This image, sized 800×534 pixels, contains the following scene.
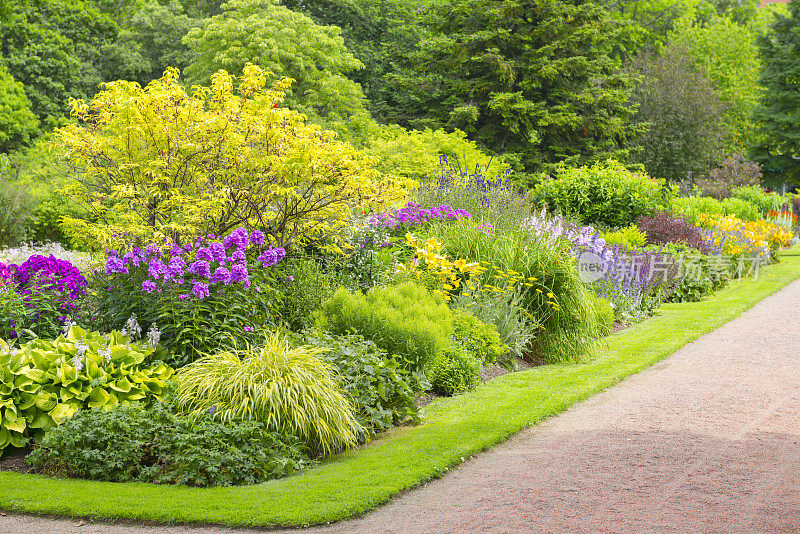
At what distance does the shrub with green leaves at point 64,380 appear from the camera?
5242mm

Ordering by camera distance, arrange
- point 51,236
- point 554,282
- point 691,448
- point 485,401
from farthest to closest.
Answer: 1. point 51,236
2. point 554,282
3. point 485,401
4. point 691,448

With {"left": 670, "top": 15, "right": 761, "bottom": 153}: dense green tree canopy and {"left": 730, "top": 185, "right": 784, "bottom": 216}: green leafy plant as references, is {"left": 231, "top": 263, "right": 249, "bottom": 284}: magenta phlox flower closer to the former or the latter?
{"left": 730, "top": 185, "right": 784, "bottom": 216}: green leafy plant

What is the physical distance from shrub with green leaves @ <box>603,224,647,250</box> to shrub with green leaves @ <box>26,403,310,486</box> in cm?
853

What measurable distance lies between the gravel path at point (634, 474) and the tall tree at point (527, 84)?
20.7m

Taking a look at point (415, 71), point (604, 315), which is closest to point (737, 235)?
point (604, 315)

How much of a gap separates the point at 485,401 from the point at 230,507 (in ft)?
9.66

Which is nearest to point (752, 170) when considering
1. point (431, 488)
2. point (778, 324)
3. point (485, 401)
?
point (778, 324)

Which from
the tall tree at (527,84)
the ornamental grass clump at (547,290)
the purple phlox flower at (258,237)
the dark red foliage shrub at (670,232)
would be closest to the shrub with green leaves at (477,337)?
the ornamental grass clump at (547,290)

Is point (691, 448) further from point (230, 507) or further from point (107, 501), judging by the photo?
point (107, 501)

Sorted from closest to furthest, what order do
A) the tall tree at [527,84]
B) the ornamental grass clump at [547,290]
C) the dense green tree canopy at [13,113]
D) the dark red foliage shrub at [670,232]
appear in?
1. the ornamental grass clump at [547,290]
2. the dark red foliage shrub at [670,232]
3. the dense green tree canopy at [13,113]
4. the tall tree at [527,84]

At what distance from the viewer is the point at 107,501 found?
4.35m

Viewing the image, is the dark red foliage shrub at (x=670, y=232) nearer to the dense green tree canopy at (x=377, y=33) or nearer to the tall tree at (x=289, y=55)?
the tall tree at (x=289, y=55)

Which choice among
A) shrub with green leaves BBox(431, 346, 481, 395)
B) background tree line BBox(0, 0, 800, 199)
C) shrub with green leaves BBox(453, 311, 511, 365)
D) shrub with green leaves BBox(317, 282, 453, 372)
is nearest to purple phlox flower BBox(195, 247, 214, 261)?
shrub with green leaves BBox(317, 282, 453, 372)

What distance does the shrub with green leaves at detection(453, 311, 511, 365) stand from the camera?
7512 mm
